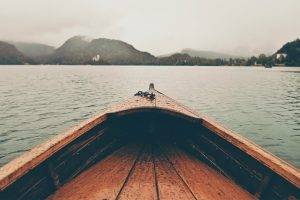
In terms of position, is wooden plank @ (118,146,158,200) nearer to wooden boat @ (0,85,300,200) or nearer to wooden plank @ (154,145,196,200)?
wooden boat @ (0,85,300,200)

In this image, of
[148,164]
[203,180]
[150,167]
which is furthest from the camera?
[148,164]

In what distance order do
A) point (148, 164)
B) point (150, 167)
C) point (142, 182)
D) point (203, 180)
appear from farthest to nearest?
point (148, 164) < point (150, 167) < point (203, 180) < point (142, 182)

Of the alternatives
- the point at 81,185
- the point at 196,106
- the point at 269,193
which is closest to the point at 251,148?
the point at 269,193

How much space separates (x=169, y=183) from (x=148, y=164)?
1005 millimetres

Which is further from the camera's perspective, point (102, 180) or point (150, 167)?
point (150, 167)

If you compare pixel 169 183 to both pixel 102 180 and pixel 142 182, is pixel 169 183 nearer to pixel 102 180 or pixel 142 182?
pixel 142 182

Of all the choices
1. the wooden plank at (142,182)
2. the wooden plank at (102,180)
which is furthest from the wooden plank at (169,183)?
the wooden plank at (102,180)

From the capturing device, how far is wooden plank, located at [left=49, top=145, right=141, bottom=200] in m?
5.25

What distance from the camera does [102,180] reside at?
230 inches

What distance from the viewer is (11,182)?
4.04 m

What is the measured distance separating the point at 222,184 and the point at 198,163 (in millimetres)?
1095

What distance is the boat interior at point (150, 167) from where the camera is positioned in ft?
16.9

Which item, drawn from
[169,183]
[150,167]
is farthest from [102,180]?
[169,183]

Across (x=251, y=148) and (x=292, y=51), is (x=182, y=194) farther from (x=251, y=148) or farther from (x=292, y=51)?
(x=292, y=51)
